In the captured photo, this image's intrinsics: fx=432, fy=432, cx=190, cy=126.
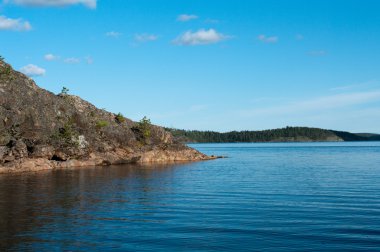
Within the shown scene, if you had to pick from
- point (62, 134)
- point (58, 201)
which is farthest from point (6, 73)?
point (58, 201)

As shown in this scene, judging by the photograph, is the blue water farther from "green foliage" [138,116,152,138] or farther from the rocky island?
"green foliage" [138,116,152,138]

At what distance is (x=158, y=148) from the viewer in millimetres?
115000

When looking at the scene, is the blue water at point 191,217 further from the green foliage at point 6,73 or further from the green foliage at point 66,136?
the green foliage at point 6,73

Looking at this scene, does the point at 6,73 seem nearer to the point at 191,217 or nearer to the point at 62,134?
the point at 62,134

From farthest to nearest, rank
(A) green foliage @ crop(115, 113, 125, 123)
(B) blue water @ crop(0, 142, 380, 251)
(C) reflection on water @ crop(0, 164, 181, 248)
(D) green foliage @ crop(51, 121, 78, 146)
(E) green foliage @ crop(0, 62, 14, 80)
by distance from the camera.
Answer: (A) green foliage @ crop(115, 113, 125, 123), (D) green foliage @ crop(51, 121, 78, 146), (E) green foliage @ crop(0, 62, 14, 80), (C) reflection on water @ crop(0, 164, 181, 248), (B) blue water @ crop(0, 142, 380, 251)

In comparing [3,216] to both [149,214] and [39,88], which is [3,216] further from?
[39,88]

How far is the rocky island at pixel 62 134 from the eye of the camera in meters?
79.4

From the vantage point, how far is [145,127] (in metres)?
115

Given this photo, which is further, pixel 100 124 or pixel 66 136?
pixel 100 124

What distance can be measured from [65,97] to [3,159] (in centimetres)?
3253

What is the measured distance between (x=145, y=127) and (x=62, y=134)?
29.5 metres

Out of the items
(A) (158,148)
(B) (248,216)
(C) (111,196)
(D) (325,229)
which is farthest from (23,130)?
(D) (325,229)

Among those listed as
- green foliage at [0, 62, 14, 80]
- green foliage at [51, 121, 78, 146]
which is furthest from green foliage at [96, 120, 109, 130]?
green foliage at [0, 62, 14, 80]

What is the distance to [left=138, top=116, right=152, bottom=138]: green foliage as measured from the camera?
114m
